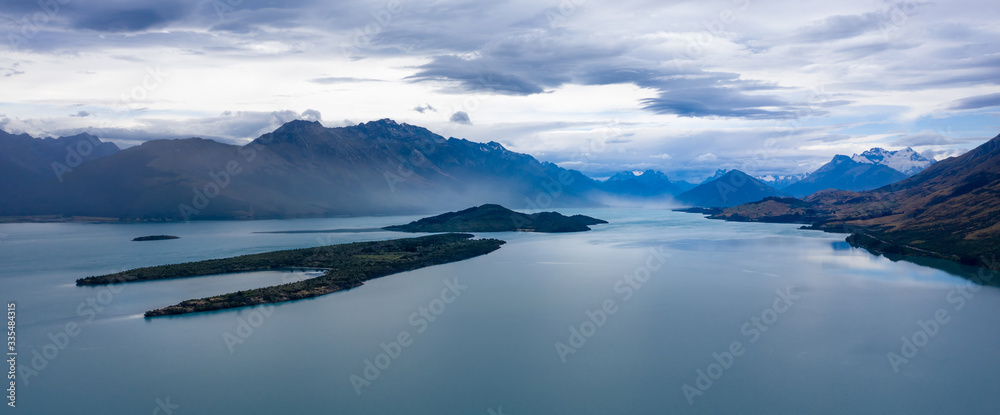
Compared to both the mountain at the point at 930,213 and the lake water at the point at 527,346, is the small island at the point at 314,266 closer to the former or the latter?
the lake water at the point at 527,346

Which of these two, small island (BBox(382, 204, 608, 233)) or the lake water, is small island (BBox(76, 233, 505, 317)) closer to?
the lake water

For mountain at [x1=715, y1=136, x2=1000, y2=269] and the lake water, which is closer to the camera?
the lake water

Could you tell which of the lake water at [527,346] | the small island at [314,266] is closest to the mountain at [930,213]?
the lake water at [527,346]

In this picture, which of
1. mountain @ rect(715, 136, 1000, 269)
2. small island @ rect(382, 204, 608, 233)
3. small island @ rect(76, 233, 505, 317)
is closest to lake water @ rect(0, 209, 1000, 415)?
small island @ rect(76, 233, 505, 317)

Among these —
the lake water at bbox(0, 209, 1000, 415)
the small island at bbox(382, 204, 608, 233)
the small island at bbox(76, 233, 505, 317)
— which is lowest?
the lake water at bbox(0, 209, 1000, 415)

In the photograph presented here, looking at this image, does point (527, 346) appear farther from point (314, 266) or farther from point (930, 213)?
point (930, 213)

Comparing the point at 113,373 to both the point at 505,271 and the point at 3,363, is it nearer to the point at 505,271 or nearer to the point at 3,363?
the point at 3,363

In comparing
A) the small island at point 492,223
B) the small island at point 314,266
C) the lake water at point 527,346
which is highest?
the small island at point 492,223
